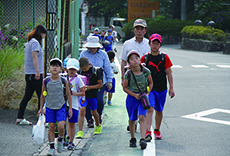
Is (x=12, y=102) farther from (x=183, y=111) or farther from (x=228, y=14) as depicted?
(x=228, y=14)

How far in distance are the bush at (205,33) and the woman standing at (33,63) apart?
21.7 meters

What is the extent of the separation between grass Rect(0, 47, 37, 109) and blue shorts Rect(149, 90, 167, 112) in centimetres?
332

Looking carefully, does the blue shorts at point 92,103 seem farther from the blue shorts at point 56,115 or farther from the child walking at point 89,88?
the blue shorts at point 56,115

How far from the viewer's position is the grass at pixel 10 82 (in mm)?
7957

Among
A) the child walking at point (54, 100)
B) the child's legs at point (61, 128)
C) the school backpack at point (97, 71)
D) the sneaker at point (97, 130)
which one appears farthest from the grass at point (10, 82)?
the child's legs at point (61, 128)

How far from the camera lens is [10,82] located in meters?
8.34

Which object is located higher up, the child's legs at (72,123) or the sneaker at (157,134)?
the child's legs at (72,123)

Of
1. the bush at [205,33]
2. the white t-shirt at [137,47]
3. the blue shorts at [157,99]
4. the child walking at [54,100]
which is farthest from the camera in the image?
the bush at [205,33]

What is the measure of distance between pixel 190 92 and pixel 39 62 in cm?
557

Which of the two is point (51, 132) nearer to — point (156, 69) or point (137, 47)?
point (156, 69)

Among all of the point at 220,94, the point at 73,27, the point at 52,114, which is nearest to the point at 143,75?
the point at 52,114

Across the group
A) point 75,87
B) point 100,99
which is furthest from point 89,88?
point 75,87

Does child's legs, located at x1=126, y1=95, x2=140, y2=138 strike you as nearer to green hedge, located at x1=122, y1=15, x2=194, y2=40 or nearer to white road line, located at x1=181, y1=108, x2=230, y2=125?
white road line, located at x1=181, y1=108, x2=230, y2=125

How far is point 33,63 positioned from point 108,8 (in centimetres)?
4297
